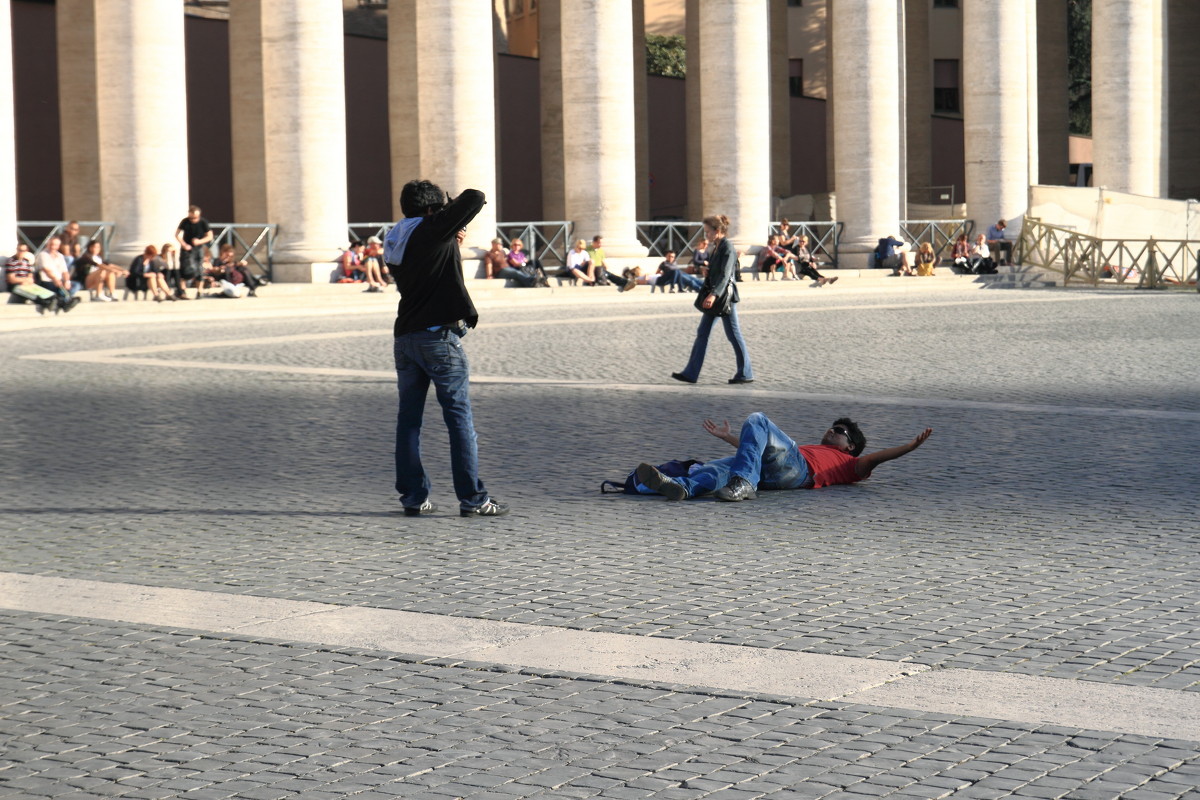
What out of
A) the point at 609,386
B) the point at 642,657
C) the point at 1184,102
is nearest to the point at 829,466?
the point at 642,657

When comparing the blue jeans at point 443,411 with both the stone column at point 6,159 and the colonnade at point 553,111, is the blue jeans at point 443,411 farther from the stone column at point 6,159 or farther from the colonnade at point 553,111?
the colonnade at point 553,111

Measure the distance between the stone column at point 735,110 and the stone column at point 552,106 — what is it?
5335 mm

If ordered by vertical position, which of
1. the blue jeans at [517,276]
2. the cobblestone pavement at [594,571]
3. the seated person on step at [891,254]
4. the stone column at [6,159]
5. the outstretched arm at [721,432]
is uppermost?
the stone column at [6,159]

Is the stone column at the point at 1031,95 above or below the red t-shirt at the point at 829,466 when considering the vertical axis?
above

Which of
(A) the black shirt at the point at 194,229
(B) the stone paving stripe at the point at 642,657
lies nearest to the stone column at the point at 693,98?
(A) the black shirt at the point at 194,229

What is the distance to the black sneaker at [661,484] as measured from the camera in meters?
9.83

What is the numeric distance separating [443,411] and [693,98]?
3981 centimetres

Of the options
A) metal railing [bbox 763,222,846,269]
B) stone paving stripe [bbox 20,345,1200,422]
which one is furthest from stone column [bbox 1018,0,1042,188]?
stone paving stripe [bbox 20,345,1200,422]

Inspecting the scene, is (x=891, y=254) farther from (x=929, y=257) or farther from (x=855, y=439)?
(x=855, y=439)

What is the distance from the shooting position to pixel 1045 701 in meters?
5.54

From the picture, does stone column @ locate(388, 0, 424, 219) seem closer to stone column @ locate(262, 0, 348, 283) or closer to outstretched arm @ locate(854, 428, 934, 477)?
stone column @ locate(262, 0, 348, 283)

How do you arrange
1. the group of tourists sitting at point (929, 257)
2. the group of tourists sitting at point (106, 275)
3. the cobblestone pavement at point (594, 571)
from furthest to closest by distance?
the group of tourists sitting at point (929, 257) → the group of tourists sitting at point (106, 275) → the cobblestone pavement at point (594, 571)

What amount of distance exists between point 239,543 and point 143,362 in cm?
1129

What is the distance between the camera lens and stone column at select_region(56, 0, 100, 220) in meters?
36.0
